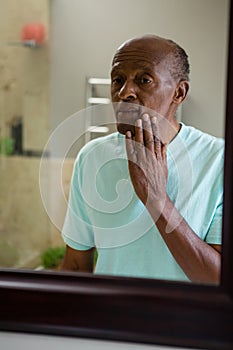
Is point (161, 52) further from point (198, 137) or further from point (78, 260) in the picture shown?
point (78, 260)

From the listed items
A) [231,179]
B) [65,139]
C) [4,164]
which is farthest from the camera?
[4,164]

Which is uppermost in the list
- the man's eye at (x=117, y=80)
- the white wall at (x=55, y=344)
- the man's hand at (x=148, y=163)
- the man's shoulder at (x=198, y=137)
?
the man's eye at (x=117, y=80)

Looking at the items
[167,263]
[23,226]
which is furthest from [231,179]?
[23,226]

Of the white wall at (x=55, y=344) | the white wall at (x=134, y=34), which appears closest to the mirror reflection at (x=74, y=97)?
the white wall at (x=134, y=34)

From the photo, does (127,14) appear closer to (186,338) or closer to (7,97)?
(7,97)

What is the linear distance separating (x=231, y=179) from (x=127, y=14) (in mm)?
294

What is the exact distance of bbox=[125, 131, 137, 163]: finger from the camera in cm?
81

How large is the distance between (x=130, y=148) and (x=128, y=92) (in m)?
0.09

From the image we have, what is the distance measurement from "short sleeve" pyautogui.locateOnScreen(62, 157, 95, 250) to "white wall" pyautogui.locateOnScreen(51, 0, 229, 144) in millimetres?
99

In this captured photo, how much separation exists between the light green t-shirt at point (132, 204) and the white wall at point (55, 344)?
0.10m

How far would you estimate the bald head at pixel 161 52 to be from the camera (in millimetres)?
792

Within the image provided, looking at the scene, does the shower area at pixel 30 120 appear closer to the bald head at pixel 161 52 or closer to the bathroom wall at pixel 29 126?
the bathroom wall at pixel 29 126

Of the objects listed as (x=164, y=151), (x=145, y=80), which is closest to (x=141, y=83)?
(x=145, y=80)

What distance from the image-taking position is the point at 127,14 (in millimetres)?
811
